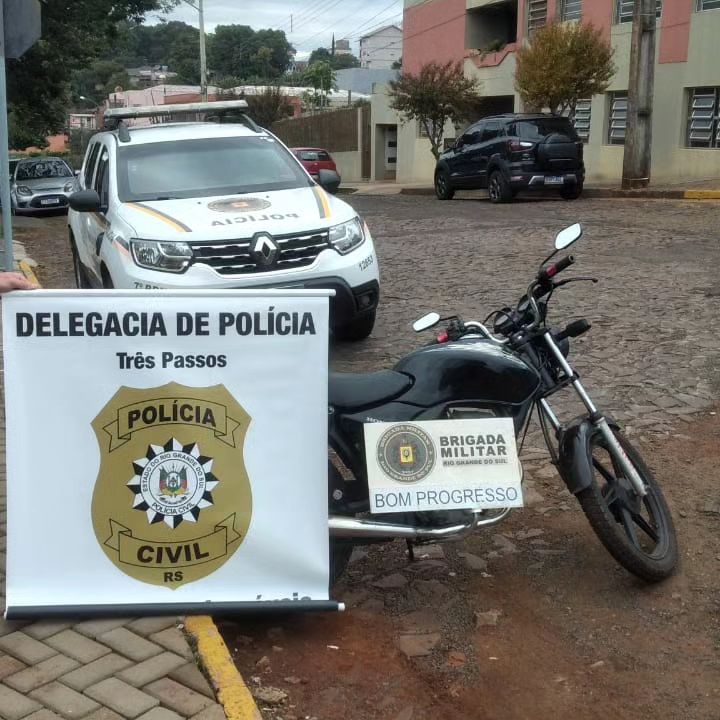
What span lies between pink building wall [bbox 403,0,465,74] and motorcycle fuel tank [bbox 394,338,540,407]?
3140 centimetres

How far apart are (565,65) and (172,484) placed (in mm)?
21615

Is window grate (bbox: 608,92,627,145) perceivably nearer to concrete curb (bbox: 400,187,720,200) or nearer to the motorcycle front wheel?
concrete curb (bbox: 400,187,720,200)

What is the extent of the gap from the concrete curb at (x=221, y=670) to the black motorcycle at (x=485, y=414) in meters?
0.58

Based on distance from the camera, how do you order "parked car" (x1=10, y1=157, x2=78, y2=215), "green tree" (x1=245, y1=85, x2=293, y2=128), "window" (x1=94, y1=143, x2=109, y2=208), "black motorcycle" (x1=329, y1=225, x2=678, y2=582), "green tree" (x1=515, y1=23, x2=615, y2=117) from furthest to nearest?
1. "green tree" (x1=245, y1=85, x2=293, y2=128)
2. "green tree" (x1=515, y1=23, x2=615, y2=117)
3. "parked car" (x1=10, y1=157, x2=78, y2=215)
4. "window" (x1=94, y1=143, x2=109, y2=208)
5. "black motorcycle" (x1=329, y1=225, x2=678, y2=582)

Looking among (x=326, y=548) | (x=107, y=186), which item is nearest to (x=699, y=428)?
(x=326, y=548)

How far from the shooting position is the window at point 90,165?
8.97 metres

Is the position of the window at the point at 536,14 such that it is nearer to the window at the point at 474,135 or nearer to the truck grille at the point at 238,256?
the window at the point at 474,135

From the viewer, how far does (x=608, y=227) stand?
13828 millimetres

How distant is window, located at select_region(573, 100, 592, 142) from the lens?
26922 mm

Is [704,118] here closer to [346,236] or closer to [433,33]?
[433,33]

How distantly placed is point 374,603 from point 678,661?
1.18 metres

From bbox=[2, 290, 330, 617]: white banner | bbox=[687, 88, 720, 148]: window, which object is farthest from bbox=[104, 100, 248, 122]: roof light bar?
bbox=[687, 88, 720, 148]: window

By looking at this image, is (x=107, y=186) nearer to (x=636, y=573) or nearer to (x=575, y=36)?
(x=636, y=573)

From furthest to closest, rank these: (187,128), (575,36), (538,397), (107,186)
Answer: (575,36) < (187,128) < (107,186) < (538,397)
